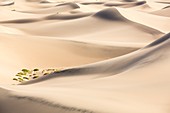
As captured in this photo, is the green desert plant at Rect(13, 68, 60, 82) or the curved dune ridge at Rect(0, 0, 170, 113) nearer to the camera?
the curved dune ridge at Rect(0, 0, 170, 113)

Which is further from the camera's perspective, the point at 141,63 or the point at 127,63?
the point at 127,63

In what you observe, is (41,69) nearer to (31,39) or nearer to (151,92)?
(31,39)

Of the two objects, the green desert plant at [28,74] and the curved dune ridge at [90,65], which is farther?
the green desert plant at [28,74]

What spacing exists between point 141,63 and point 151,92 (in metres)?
1.79

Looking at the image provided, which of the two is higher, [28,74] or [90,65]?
[90,65]

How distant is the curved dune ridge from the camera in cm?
375

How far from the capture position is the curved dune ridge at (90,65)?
375cm

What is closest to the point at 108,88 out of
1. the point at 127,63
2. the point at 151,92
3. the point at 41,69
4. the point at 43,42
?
the point at 151,92

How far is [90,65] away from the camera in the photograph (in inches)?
266

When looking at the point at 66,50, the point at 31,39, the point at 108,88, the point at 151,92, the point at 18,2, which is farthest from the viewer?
the point at 18,2

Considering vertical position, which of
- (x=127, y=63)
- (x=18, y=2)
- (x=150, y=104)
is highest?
(x=150, y=104)

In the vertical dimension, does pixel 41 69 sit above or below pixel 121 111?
below

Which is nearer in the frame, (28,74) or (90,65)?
(90,65)

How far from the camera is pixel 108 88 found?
14.8 ft
